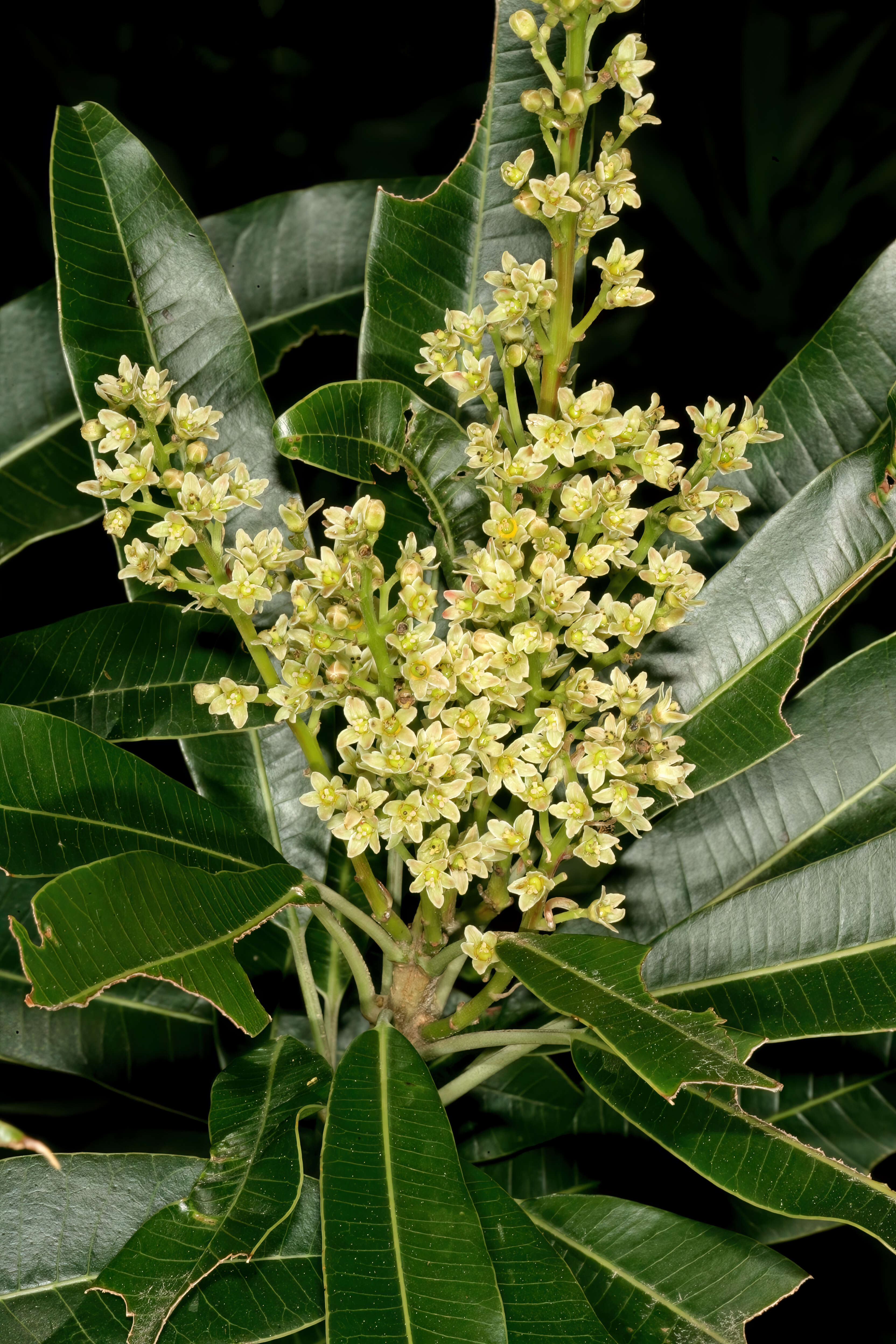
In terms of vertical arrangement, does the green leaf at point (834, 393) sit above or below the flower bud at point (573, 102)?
below

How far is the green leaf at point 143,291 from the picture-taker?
0.86 metres

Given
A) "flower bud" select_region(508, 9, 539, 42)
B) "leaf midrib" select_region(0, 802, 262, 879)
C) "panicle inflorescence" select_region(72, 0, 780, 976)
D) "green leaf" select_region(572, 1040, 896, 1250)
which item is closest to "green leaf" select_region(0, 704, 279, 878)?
"leaf midrib" select_region(0, 802, 262, 879)

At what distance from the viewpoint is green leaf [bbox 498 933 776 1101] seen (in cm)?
56

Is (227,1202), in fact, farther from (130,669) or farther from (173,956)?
(130,669)

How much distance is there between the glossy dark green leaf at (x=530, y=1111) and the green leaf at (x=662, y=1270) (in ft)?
0.35

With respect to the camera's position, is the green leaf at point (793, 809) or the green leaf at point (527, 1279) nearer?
the green leaf at point (527, 1279)

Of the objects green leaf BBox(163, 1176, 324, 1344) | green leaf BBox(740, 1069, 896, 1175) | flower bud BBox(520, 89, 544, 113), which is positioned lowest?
green leaf BBox(740, 1069, 896, 1175)

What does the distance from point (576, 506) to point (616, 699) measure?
12 centimetres

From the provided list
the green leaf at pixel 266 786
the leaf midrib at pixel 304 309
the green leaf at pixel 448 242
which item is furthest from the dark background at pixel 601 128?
the green leaf at pixel 448 242

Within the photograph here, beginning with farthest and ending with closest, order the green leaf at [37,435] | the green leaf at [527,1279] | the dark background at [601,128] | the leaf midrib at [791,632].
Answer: the dark background at [601,128], the green leaf at [37,435], the leaf midrib at [791,632], the green leaf at [527,1279]

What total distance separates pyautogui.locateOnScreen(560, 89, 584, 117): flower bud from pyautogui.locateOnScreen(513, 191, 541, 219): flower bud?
5 cm

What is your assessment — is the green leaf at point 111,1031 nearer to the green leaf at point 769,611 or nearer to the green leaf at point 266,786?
the green leaf at point 266,786

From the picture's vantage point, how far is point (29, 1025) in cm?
94

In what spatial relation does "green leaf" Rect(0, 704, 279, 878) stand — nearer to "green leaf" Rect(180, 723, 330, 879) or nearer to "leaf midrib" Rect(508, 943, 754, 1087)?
"green leaf" Rect(180, 723, 330, 879)
